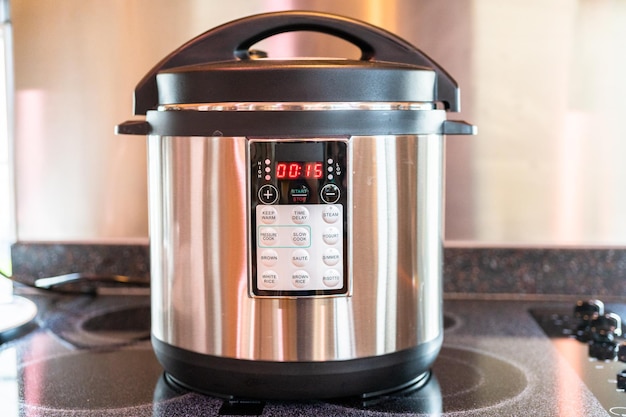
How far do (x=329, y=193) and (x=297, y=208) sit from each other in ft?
0.09

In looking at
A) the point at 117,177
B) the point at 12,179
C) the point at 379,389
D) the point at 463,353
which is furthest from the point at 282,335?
the point at 12,179

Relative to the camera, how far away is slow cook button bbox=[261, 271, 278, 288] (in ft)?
1.94

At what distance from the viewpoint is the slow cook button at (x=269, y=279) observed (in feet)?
1.94

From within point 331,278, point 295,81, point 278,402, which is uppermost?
point 295,81

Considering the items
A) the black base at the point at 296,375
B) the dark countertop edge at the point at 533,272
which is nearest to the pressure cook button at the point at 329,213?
the black base at the point at 296,375

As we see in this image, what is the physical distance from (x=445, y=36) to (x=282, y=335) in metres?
0.48

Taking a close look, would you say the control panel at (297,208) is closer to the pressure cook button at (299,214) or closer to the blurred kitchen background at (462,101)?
the pressure cook button at (299,214)

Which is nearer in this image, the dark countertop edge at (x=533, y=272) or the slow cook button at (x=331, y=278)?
the slow cook button at (x=331, y=278)

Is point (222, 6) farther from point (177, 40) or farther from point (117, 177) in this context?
point (117, 177)

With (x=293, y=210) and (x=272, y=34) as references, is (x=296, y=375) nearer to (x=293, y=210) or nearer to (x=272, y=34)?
(x=293, y=210)

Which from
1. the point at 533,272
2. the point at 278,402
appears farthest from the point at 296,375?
the point at 533,272

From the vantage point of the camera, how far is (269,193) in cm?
59

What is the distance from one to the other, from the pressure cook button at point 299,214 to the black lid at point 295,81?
0.27ft

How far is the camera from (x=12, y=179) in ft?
3.23
